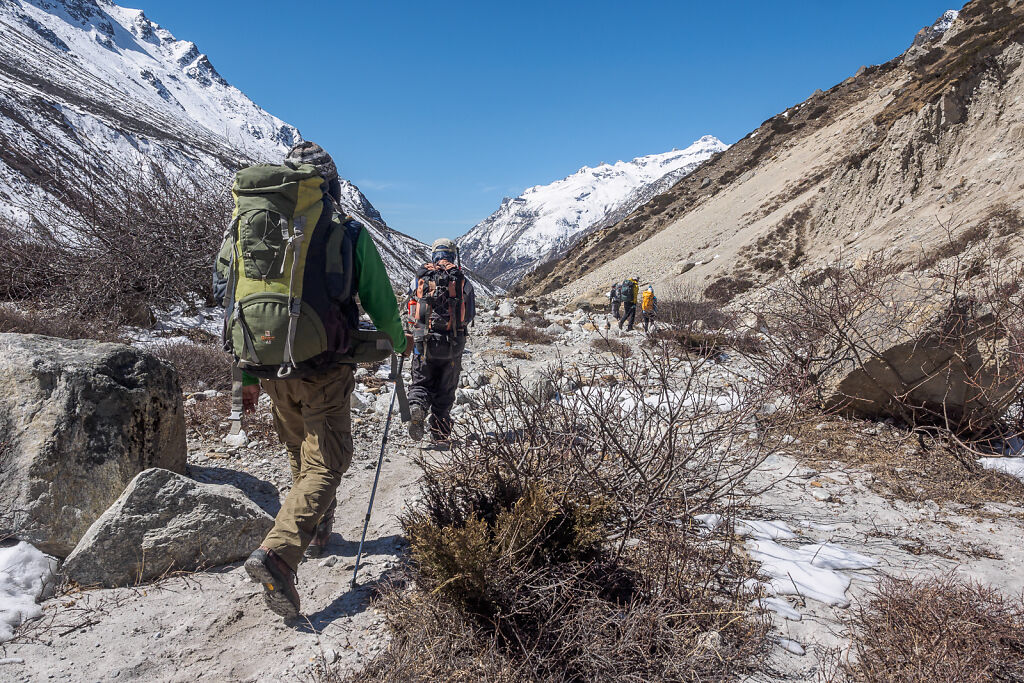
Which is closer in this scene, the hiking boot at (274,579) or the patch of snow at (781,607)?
the hiking boot at (274,579)

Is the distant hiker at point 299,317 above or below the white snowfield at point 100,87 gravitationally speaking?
below

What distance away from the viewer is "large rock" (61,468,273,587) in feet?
8.43

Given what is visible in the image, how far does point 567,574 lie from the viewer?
2055 millimetres

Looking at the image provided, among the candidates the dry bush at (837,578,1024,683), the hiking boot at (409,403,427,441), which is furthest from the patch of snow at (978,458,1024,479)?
the hiking boot at (409,403,427,441)

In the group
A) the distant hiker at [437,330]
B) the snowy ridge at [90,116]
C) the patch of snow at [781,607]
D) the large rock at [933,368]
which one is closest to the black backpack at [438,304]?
the distant hiker at [437,330]

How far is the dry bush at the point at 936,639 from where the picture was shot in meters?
1.83

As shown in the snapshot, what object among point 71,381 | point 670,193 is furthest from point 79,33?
point 71,381

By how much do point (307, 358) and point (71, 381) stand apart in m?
1.56

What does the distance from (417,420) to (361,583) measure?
2212 mm

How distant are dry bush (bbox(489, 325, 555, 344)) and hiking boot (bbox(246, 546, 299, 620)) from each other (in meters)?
10.1

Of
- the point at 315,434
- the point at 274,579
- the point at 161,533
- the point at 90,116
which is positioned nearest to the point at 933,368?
the point at 315,434

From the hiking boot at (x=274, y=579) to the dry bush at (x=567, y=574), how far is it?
1.43ft

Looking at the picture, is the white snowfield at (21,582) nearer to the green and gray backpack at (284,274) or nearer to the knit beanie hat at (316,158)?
the green and gray backpack at (284,274)

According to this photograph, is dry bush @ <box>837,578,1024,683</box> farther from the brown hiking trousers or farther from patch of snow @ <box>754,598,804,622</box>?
the brown hiking trousers
